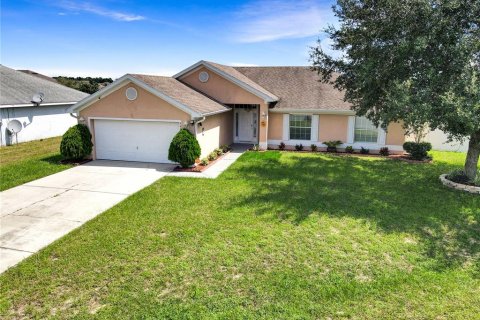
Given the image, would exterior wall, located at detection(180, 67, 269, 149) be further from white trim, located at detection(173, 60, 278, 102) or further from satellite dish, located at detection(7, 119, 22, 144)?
satellite dish, located at detection(7, 119, 22, 144)

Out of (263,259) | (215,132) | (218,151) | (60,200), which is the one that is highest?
(215,132)

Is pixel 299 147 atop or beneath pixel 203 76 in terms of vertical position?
beneath

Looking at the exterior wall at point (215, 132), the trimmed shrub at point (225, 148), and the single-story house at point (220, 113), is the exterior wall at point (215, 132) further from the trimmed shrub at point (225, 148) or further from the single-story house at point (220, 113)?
the trimmed shrub at point (225, 148)

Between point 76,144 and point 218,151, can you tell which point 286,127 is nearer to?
point 218,151

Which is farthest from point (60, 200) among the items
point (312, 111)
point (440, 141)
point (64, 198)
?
point (440, 141)

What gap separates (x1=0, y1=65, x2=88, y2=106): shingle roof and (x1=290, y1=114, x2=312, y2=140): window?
17907 millimetres

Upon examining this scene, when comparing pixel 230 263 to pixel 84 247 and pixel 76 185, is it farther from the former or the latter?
pixel 76 185

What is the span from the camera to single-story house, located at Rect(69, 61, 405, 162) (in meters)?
15.8

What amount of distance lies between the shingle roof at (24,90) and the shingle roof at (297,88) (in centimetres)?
1450

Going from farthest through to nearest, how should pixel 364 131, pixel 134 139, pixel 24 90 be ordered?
pixel 24 90 < pixel 364 131 < pixel 134 139

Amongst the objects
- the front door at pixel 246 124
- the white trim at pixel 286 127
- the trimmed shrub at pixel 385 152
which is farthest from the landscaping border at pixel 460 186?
the front door at pixel 246 124

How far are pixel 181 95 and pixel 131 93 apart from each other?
8.16ft

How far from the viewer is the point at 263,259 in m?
7.12

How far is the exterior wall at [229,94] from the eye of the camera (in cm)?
1995
